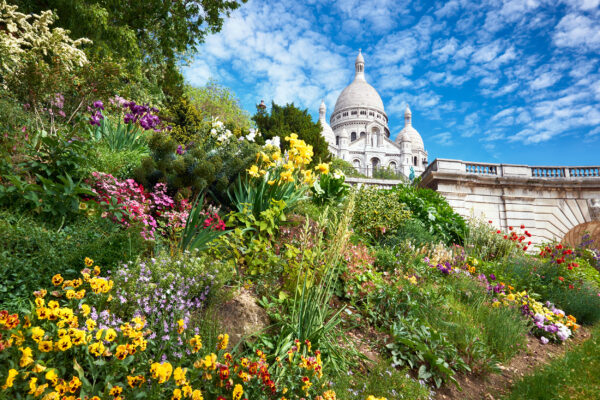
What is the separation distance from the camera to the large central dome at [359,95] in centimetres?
9030

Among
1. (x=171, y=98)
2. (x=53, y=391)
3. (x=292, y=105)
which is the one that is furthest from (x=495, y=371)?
(x=292, y=105)

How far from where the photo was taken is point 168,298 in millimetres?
2906

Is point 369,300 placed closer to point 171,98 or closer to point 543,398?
point 543,398

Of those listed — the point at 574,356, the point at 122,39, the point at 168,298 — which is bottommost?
the point at 574,356

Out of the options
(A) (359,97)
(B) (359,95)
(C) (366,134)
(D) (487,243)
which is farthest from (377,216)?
(B) (359,95)

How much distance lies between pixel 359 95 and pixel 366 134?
12.2 meters

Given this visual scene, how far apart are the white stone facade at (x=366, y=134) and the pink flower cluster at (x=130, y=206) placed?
72.0 metres

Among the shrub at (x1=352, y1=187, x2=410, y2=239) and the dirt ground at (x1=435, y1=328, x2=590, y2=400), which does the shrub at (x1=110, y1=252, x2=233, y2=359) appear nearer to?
the dirt ground at (x1=435, y1=328, x2=590, y2=400)

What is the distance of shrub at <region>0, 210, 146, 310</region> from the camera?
2605 millimetres

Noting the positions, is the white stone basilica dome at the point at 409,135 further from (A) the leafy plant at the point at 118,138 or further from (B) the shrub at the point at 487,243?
(A) the leafy plant at the point at 118,138

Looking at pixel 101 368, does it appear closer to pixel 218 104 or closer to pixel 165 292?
pixel 165 292

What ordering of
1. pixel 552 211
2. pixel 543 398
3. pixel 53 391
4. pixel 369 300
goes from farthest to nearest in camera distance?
1. pixel 552 211
2. pixel 369 300
3. pixel 543 398
4. pixel 53 391

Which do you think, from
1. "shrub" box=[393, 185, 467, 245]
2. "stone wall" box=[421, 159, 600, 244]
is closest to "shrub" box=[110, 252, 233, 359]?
"shrub" box=[393, 185, 467, 245]

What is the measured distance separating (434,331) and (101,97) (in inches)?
315
